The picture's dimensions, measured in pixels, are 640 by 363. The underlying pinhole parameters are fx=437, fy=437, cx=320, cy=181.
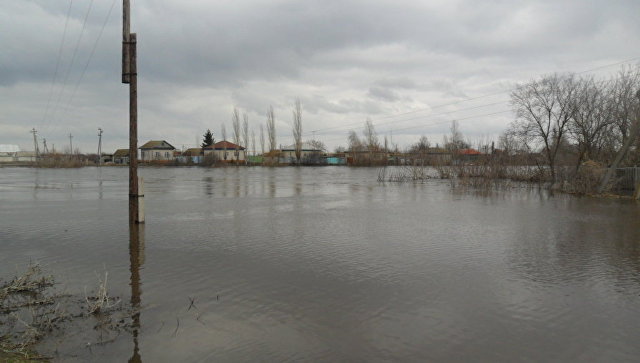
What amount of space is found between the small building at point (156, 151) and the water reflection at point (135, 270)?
11486 cm

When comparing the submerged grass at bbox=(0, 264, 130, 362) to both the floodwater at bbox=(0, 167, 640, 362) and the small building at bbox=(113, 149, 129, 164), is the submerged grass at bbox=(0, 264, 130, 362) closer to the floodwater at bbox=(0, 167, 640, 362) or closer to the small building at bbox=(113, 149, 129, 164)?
the floodwater at bbox=(0, 167, 640, 362)

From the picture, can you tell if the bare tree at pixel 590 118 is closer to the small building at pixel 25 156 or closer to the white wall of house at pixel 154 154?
the white wall of house at pixel 154 154

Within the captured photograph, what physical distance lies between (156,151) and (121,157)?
610 inches

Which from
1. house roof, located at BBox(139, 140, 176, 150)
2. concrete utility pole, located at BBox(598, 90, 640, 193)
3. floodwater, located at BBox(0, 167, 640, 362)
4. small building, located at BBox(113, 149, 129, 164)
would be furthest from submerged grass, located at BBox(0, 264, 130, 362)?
small building, located at BBox(113, 149, 129, 164)

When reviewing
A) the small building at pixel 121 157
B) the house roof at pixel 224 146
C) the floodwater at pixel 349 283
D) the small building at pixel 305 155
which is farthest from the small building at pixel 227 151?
the floodwater at pixel 349 283

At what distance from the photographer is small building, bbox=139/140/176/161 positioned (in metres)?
120

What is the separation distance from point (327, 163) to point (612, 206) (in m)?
90.8

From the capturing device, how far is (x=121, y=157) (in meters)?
129

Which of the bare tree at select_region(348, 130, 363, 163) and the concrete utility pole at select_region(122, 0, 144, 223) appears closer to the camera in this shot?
the concrete utility pole at select_region(122, 0, 144, 223)

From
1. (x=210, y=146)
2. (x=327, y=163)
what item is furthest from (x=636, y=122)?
(x=210, y=146)

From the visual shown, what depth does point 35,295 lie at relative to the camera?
6.60 metres

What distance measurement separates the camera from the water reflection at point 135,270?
5.12 metres

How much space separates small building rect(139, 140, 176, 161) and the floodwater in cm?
11164

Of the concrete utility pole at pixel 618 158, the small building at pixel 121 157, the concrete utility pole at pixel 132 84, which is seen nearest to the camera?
the concrete utility pole at pixel 132 84
